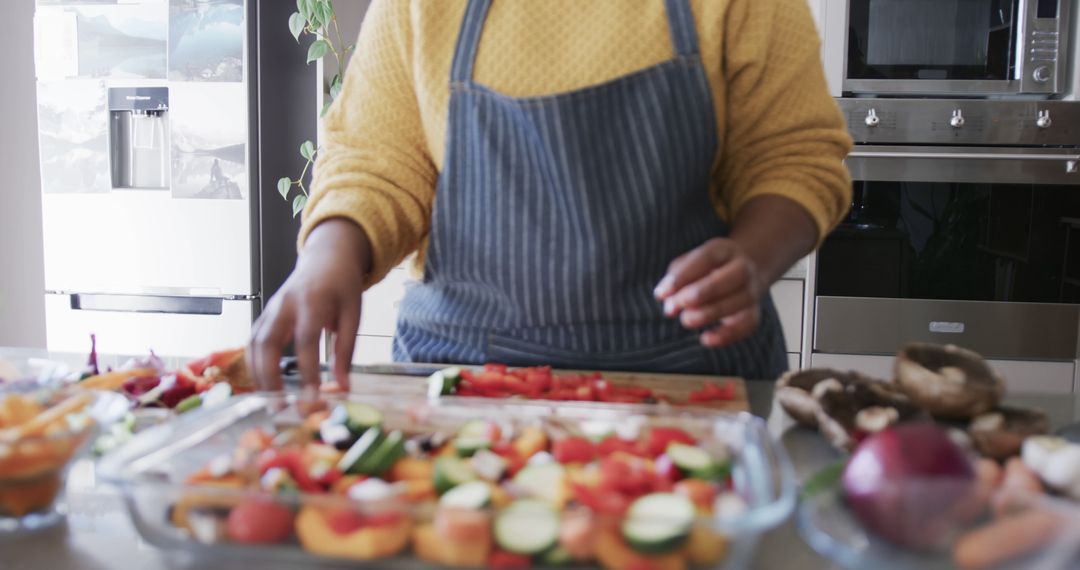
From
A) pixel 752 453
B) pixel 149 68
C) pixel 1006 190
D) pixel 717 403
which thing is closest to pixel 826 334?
pixel 1006 190

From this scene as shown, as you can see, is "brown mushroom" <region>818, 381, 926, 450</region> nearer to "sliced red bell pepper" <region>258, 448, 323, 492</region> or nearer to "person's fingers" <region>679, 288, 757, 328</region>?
"person's fingers" <region>679, 288, 757, 328</region>

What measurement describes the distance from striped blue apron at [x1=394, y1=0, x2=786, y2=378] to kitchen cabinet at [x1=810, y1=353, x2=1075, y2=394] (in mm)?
1375

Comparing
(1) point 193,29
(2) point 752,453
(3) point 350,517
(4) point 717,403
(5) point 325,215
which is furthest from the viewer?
(1) point 193,29

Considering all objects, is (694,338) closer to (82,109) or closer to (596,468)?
(596,468)

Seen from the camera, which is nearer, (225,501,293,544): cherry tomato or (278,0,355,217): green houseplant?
(225,501,293,544): cherry tomato

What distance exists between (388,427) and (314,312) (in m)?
0.22

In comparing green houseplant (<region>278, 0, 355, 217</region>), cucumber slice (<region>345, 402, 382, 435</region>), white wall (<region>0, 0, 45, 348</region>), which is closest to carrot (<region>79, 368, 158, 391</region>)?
cucumber slice (<region>345, 402, 382, 435</region>)

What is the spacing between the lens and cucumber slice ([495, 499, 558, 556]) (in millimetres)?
430

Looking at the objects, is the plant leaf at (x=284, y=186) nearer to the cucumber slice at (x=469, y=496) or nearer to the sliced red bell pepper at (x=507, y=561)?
the cucumber slice at (x=469, y=496)

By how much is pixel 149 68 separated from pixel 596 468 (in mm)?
2489

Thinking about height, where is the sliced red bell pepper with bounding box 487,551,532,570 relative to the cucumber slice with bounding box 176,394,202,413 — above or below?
above

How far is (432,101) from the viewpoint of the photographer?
3.51 ft

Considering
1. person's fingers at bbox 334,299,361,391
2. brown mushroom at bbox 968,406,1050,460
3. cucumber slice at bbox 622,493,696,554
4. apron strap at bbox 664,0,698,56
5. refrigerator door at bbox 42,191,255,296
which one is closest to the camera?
cucumber slice at bbox 622,493,696,554

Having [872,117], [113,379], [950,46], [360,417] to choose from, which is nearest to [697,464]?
[360,417]
